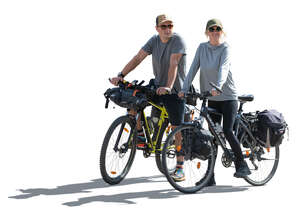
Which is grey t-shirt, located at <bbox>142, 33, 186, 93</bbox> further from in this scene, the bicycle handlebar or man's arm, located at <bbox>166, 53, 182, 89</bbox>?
the bicycle handlebar

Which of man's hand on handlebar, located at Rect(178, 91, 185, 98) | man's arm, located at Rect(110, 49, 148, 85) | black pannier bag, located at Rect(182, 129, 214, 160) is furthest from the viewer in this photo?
man's arm, located at Rect(110, 49, 148, 85)

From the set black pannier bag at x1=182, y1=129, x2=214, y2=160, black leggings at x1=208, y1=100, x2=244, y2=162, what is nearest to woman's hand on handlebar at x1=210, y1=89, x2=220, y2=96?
black leggings at x1=208, y1=100, x2=244, y2=162

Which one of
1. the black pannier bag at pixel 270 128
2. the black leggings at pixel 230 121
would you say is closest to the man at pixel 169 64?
the black leggings at pixel 230 121

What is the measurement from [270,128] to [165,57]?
6.76ft

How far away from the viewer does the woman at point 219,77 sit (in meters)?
8.12

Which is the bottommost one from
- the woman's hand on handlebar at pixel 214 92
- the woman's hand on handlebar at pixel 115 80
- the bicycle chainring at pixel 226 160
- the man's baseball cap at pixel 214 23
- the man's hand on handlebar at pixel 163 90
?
the bicycle chainring at pixel 226 160

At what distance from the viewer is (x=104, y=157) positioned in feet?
27.2

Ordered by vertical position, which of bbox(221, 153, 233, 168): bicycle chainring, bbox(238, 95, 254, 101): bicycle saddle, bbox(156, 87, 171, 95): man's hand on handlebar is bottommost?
bbox(221, 153, 233, 168): bicycle chainring

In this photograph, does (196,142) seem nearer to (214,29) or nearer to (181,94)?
(181,94)

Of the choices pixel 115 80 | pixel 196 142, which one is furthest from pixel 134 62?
pixel 196 142

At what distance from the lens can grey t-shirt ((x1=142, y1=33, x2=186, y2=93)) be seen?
8.75 m

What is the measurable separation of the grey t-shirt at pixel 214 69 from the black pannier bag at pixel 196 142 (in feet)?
2.11

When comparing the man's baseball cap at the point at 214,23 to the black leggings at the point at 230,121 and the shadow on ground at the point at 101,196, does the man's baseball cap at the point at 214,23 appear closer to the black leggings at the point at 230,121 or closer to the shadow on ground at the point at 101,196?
the black leggings at the point at 230,121

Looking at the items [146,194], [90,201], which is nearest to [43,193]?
[90,201]
